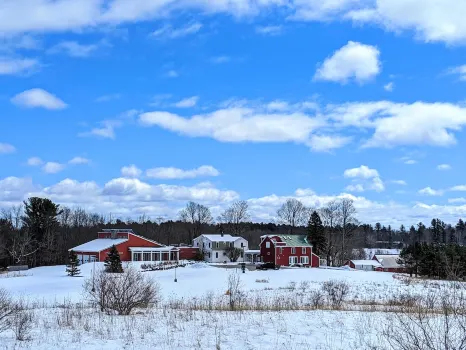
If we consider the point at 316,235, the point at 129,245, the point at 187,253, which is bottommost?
the point at 187,253

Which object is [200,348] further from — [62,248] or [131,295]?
[62,248]

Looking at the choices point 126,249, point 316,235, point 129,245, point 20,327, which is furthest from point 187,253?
point 20,327

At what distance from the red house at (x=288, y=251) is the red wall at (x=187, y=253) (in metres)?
12.1

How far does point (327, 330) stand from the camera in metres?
11.8

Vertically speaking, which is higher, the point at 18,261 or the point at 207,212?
the point at 207,212

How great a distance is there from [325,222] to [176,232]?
34.8m

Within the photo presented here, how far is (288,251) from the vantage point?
69.2 metres

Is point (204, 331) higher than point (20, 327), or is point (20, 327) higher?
point (20, 327)

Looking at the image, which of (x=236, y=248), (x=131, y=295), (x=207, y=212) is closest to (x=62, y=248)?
(x=236, y=248)

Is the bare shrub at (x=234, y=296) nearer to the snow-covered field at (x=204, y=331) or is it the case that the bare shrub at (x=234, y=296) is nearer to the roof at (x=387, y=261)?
the snow-covered field at (x=204, y=331)

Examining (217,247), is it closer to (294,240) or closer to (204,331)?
(294,240)

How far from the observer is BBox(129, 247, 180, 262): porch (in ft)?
211

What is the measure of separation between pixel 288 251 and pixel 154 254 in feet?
64.7

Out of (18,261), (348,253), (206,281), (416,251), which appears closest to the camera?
(206,281)
